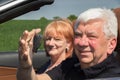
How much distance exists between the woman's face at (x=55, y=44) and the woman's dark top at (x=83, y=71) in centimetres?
23

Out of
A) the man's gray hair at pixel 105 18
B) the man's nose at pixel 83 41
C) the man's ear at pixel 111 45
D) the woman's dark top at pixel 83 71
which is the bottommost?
the woman's dark top at pixel 83 71

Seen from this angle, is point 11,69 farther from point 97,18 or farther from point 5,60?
point 97,18

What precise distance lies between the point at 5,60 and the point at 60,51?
136cm

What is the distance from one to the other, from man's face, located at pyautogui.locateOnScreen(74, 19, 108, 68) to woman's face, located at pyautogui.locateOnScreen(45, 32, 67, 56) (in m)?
0.58

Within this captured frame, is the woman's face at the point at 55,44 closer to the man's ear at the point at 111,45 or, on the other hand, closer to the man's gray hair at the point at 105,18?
the man's gray hair at the point at 105,18

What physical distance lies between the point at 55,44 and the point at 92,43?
72 cm

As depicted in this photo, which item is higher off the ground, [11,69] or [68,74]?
[68,74]

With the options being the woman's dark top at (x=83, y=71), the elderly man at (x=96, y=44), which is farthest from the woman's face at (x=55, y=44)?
the elderly man at (x=96, y=44)

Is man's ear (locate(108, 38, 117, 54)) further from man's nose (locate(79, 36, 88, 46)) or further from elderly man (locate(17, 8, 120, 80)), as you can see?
man's nose (locate(79, 36, 88, 46))

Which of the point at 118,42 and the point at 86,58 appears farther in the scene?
the point at 118,42

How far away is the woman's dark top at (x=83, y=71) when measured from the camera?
106 inches

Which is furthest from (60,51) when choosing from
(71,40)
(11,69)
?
(11,69)

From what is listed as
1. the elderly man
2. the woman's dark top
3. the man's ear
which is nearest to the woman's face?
the woman's dark top

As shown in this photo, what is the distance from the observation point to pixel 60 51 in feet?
11.1
